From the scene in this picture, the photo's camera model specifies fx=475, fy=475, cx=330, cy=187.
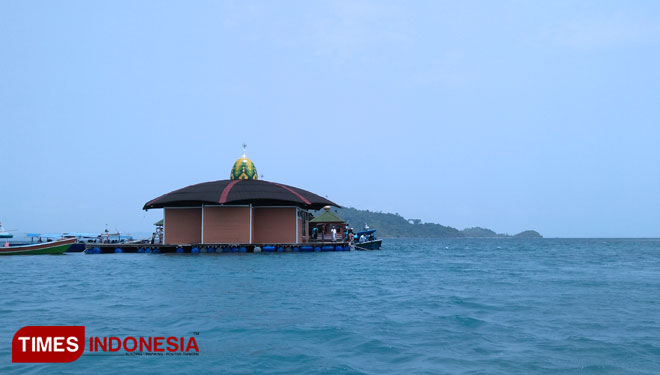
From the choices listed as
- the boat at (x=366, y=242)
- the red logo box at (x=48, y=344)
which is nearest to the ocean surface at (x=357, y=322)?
the red logo box at (x=48, y=344)

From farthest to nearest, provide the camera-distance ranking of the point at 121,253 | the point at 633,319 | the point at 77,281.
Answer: the point at 121,253 < the point at 77,281 < the point at 633,319

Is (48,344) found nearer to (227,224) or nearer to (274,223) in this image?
(227,224)

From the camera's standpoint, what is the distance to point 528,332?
368 inches

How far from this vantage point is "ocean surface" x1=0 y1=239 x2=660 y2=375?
7277mm

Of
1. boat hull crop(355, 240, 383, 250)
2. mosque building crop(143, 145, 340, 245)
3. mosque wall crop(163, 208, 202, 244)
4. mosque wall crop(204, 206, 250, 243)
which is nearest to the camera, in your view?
mosque building crop(143, 145, 340, 245)

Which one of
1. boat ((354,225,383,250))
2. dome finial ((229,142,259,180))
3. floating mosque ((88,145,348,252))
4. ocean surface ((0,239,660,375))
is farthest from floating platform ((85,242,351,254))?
ocean surface ((0,239,660,375))

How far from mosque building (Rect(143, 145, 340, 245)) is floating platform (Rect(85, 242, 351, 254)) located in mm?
866

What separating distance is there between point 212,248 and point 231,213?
3203 millimetres

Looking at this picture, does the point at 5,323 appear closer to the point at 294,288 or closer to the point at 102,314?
the point at 102,314

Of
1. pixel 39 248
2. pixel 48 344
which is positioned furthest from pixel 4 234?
pixel 48 344

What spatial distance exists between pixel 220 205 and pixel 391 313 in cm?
2950

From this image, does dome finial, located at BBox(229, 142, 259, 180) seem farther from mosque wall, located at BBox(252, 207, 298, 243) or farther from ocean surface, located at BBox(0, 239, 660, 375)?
ocean surface, located at BBox(0, 239, 660, 375)

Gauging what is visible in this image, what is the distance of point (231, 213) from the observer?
128ft

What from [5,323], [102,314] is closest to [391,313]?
[102,314]
